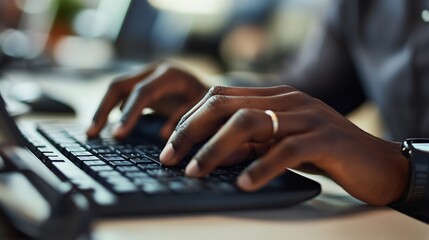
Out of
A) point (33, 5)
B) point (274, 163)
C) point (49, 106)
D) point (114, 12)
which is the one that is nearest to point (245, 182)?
point (274, 163)

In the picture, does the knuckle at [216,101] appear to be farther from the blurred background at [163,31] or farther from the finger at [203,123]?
the blurred background at [163,31]

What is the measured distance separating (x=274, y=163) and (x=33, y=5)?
2190 millimetres

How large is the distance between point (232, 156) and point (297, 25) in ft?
6.23

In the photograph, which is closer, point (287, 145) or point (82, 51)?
point (287, 145)

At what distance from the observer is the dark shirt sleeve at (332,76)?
150 centimetres

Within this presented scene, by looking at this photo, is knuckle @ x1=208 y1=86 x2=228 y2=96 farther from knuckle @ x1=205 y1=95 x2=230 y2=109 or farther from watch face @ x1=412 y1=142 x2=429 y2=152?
watch face @ x1=412 y1=142 x2=429 y2=152

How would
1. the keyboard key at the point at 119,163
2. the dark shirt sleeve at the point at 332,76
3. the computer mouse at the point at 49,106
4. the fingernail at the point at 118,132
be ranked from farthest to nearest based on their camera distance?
the dark shirt sleeve at the point at 332,76
the computer mouse at the point at 49,106
the fingernail at the point at 118,132
the keyboard key at the point at 119,163

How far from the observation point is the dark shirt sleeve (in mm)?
1502

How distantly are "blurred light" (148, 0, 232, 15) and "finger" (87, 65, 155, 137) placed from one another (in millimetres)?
1254

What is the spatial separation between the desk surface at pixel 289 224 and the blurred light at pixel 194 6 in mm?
1702

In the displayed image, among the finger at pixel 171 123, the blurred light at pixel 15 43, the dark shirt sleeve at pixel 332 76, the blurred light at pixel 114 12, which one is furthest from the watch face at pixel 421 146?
the blurred light at pixel 114 12

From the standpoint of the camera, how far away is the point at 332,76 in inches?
59.7

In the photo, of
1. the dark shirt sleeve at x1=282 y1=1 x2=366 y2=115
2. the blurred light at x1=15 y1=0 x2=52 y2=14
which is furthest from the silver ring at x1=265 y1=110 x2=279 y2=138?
the blurred light at x1=15 y1=0 x2=52 y2=14

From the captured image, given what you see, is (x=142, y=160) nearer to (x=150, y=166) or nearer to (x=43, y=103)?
(x=150, y=166)
